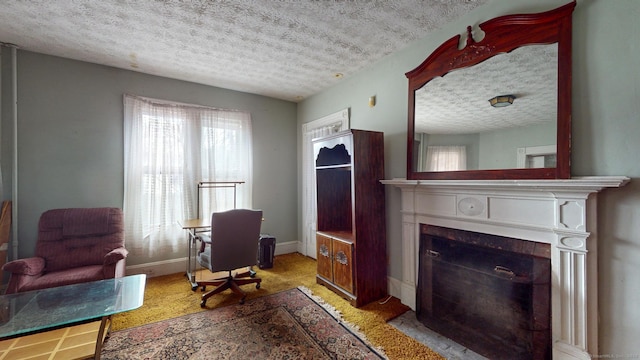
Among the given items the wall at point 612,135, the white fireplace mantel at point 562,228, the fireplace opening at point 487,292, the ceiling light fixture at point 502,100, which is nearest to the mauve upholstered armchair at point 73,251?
the fireplace opening at point 487,292

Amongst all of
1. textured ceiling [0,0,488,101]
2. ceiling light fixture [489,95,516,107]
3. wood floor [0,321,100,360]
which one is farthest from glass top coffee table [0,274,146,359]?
ceiling light fixture [489,95,516,107]

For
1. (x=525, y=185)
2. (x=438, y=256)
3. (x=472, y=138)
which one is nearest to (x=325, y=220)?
(x=438, y=256)

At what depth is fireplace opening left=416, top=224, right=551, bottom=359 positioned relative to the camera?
5.52 feet

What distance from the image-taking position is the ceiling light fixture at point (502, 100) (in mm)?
1838

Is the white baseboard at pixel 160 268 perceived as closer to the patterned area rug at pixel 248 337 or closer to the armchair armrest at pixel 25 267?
the armchair armrest at pixel 25 267

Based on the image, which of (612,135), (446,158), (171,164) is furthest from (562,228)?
(171,164)

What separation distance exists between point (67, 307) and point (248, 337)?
1201 mm

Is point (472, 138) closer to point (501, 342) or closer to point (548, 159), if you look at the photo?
point (548, 159)

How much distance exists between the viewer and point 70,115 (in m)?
2.90

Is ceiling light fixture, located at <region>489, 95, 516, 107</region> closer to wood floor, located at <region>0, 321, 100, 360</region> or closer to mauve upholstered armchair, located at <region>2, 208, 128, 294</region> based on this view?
wood floor, located at <region>0, 321, 100, 360</region>

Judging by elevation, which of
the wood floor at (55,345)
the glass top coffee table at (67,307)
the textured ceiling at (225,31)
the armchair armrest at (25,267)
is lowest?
the wood floor at (55,345)

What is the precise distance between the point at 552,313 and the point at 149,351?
2747 millimetres

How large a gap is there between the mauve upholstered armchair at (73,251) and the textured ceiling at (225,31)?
66.4 inches

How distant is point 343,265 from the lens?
2.69 m
